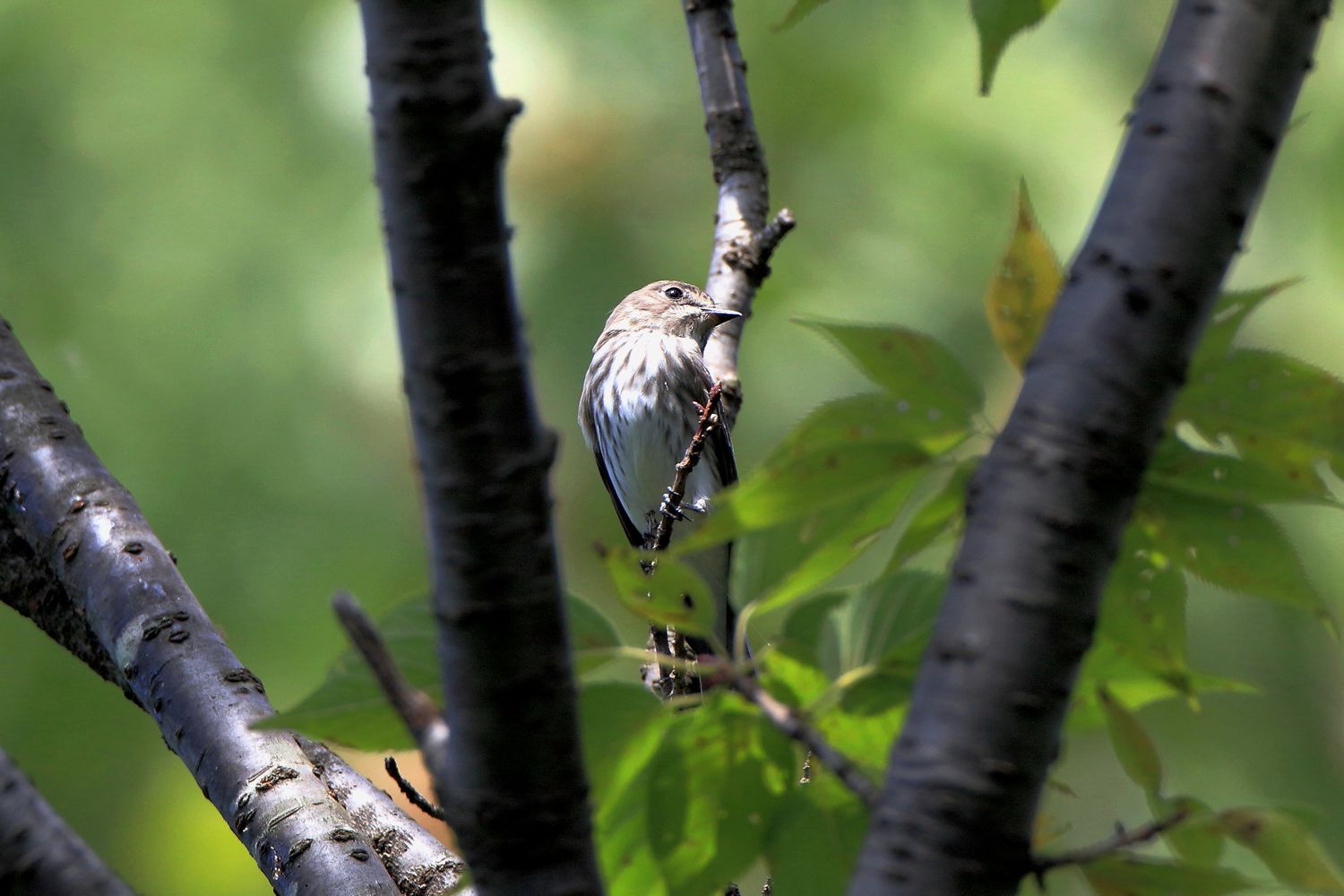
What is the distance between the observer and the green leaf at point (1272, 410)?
2.50 ft

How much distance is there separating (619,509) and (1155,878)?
12.9 feet

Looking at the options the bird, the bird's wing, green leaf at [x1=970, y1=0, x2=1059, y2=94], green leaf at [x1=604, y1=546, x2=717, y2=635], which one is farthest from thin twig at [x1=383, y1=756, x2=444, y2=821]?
the bird's wing

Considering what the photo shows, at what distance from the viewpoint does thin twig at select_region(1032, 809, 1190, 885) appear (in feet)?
2.36

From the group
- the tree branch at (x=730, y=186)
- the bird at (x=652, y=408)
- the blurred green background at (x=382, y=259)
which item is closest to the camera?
Result: the tree branch at (x=730, y=186)

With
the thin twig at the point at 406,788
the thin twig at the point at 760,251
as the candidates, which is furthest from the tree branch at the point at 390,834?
the thin twig at the point at 760,251

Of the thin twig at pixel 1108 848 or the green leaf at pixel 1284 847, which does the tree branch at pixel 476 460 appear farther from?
the green leaf at pixel 1284 847

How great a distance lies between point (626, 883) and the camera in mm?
859

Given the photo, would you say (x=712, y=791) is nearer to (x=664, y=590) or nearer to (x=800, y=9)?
(x=664, y=590)

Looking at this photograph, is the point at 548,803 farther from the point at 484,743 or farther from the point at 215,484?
the point at 215,484

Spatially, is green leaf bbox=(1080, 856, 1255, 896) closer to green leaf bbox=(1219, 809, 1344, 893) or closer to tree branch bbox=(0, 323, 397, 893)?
green leaf bbox=(1219, 809, 1344, 893)

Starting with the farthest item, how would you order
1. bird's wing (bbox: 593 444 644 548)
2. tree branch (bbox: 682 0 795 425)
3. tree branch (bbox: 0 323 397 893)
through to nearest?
bird's wing (bbox: 593 444 644 548), tree branch (bbox: 682 0 795 425), tree branch (bbox: 0 323 397 893)

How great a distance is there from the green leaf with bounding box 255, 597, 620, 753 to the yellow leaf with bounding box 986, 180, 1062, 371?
0.33 meters

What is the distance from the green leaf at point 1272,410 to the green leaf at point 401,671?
393 mm

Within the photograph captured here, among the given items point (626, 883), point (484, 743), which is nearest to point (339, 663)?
point (484, 743)
